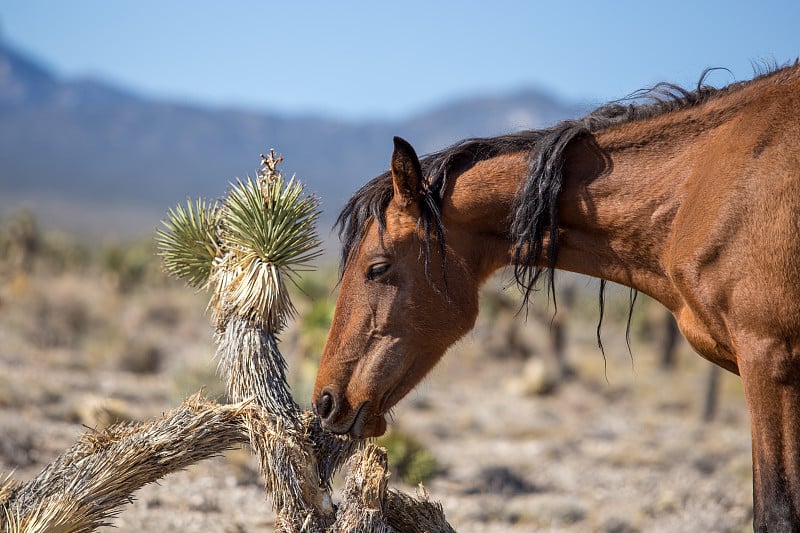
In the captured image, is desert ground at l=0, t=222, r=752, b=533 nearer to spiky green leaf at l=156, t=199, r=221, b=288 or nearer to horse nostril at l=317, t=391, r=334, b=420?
spiky green leaf at l=156, t=199, r=221, b=288

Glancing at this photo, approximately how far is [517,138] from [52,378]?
10.8m

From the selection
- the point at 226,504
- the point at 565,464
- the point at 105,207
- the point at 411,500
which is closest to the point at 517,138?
the point at 411,500

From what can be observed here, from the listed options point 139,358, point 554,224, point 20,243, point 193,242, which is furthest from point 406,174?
point 20,243

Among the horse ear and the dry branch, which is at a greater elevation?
the horse ear

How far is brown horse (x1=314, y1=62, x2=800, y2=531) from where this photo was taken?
3.59m

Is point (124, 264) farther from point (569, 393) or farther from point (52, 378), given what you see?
point (569, 393)

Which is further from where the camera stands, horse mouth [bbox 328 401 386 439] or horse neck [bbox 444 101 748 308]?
horse mouth [bbox 328 401 386 439]

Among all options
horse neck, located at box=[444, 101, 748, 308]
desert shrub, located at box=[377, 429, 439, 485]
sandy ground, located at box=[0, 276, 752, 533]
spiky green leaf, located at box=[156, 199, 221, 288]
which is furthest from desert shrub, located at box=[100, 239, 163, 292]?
horse neck, located at box=[444, 101, 748, 308]

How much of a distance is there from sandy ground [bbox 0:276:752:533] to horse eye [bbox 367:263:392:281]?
32.3 inches

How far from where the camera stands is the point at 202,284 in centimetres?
494

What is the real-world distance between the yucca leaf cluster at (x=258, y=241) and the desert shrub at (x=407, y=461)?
4307 mm

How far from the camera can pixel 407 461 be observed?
28.8ft

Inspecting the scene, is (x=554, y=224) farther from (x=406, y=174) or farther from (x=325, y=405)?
(x=325, y=405)

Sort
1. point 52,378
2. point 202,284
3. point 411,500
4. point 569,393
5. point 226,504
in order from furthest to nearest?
point 569,393, point 52,378, point 226,504, point 202,284, point 411,500
